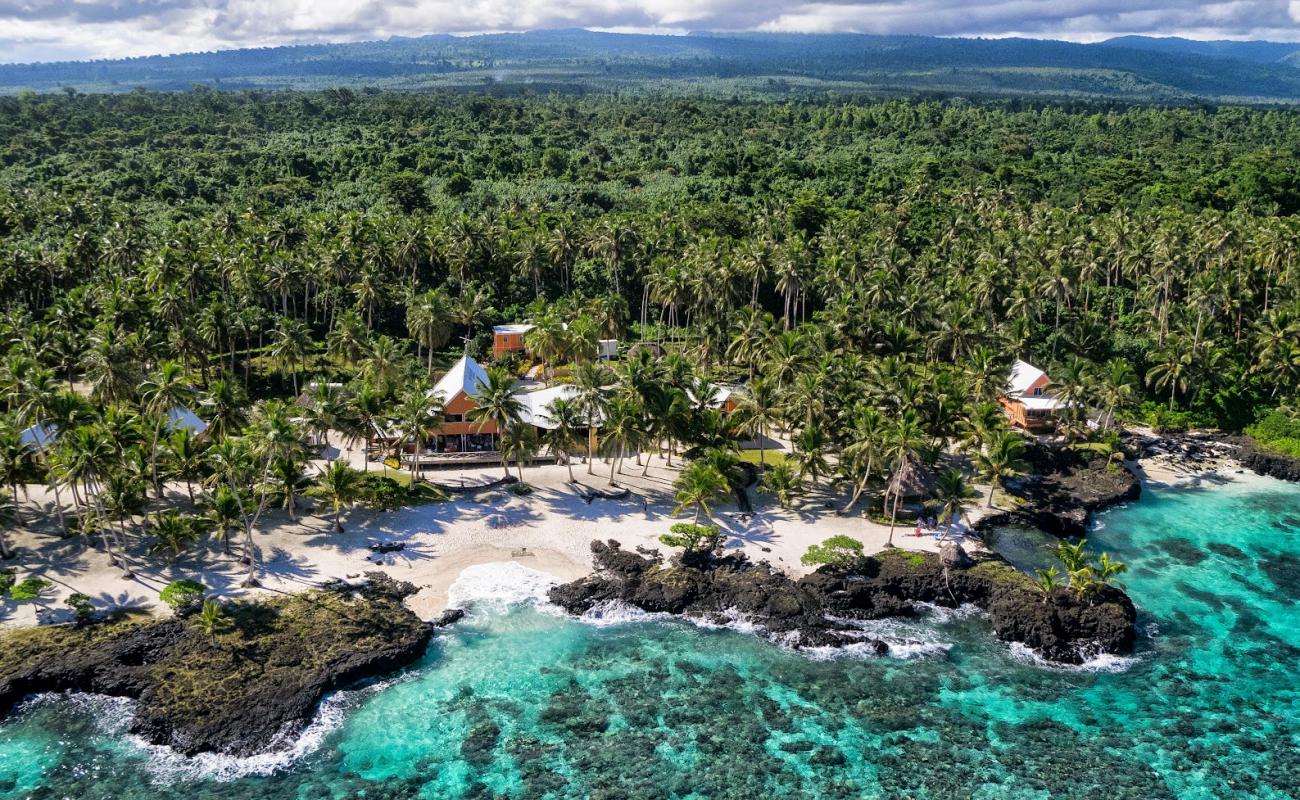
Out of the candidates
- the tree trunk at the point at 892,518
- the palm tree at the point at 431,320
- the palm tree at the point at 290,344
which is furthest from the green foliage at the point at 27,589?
the tree trunk at the point at 892,518

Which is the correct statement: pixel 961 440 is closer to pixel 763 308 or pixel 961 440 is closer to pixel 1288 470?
pixel 1288 470

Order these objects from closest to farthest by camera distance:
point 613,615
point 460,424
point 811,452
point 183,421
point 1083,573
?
point 1083,573 < point 613,615 < point 811,452 < point 183,421 < point 460,424

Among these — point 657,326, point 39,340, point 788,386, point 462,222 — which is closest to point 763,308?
point 657,326

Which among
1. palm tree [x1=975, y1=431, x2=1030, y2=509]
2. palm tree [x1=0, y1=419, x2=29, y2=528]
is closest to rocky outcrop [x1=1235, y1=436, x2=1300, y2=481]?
palm tree [x1=975, y1=431, x2=1030, y2=509]

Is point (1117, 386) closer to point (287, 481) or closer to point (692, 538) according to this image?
point (692, 538)

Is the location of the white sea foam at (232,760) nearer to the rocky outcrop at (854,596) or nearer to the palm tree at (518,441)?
the rocky outcrop at (854,596)

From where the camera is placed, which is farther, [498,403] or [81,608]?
[498,403]

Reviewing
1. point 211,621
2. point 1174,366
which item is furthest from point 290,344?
point 1174,366
